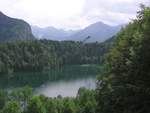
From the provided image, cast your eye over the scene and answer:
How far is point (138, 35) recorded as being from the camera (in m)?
18.8

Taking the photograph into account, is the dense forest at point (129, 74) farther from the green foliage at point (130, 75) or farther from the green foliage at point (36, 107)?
the green foliage at point (36, 107)

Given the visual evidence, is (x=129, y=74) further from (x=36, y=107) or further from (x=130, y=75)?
(x=36, y=107)

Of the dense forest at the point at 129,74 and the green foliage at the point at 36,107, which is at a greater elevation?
the dense forest at the point at 129,74

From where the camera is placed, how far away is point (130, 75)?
1891cm

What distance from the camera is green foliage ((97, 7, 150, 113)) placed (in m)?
17.8

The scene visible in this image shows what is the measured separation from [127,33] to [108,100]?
13.5ft

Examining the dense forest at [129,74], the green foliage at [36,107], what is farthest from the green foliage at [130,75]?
the green foliage at [36,107]

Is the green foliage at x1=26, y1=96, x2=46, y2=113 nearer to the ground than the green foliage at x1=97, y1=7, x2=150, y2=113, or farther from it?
nearer to the ground

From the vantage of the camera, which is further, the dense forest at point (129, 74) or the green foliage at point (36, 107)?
the green foliage at point (36, 107)

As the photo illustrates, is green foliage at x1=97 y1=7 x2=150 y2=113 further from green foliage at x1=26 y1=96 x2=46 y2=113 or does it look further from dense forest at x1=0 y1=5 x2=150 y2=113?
green foliage at x1=26 y1=96 x2=46 y2=113

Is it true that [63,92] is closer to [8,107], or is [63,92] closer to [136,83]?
[8,107]

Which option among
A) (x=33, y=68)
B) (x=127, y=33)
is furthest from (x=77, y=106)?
(x=33, y=68)

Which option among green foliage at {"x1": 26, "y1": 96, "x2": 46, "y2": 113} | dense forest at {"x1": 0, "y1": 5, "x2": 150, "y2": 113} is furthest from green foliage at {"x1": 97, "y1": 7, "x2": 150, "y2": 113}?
green foliage at {"x1": 26, "y1": 96, "x2": 46, "y2": 113}

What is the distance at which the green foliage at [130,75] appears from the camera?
17.8 metres
